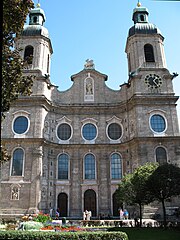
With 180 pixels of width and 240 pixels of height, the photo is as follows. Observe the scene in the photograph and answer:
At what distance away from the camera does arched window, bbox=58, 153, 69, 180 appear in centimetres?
2907

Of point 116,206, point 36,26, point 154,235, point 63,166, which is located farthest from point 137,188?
point 36,26

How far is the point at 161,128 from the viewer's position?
94.8 feet

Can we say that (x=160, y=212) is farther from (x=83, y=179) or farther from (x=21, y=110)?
(x=21, y=110)

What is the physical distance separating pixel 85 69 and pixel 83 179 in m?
14.5

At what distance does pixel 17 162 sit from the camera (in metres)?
27.5

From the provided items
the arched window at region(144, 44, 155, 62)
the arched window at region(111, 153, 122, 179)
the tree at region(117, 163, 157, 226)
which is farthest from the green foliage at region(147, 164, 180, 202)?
the arched window at region(144, 44, 155, 62)

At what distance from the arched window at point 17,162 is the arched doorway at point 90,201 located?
7.69 meters

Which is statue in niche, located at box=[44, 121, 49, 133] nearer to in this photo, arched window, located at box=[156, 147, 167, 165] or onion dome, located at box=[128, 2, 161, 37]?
arched window, located at box=[156, 147, 167, 165]

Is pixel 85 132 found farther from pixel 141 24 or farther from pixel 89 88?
pixel 141 24

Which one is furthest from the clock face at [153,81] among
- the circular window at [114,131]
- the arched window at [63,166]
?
the arched window at [63,166]

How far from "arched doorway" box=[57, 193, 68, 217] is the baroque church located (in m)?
0.10

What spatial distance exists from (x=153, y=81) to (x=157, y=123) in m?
5.51

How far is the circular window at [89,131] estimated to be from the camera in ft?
102

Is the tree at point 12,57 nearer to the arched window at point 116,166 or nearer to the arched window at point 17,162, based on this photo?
the arched window at point 17,162
